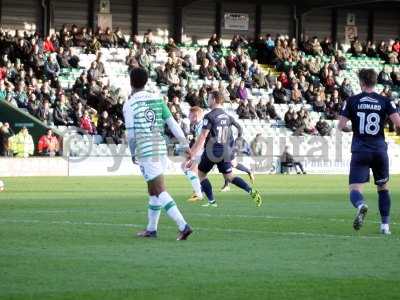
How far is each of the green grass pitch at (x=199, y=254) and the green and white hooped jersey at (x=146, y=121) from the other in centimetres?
109

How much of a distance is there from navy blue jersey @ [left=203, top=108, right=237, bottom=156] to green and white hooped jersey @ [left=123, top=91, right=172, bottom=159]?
24.2 feet

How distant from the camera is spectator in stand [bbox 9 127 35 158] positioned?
34.5 metres

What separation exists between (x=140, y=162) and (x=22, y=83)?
23.7 metres

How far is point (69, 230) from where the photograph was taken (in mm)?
14430

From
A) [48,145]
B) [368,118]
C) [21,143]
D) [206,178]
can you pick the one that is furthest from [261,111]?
[368,118]

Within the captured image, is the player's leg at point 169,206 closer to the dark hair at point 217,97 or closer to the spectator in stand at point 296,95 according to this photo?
the dark hair at point 217,97

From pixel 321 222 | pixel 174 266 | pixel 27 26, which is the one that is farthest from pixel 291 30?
pixel 174 266

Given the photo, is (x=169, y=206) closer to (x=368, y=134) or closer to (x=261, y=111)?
(x=368, y=134)

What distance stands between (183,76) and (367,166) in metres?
29.1

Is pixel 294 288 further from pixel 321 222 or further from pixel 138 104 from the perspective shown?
pixel 321 222

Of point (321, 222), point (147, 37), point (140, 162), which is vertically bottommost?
point (321, 222)

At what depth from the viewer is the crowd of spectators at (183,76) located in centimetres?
3734

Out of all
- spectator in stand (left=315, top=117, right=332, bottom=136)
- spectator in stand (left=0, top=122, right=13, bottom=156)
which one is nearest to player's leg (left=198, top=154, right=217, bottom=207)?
spectator in stand (left=0, top=122, right=13, bottom=156)

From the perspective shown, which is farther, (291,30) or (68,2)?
(291,30)
